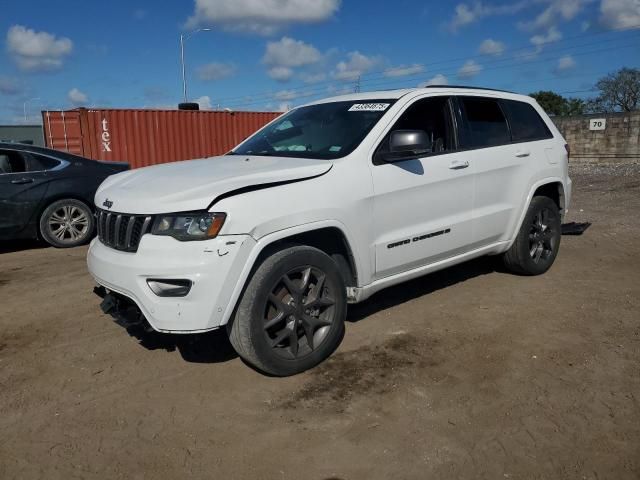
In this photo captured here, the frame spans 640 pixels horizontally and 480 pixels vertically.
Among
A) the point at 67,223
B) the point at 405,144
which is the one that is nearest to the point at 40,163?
the point at 67,223

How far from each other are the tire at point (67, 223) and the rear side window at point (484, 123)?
5.44m

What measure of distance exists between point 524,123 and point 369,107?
193 cm

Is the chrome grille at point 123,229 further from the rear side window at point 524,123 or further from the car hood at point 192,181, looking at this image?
the rear side window at point 524,123

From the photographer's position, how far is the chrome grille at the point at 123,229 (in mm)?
3349

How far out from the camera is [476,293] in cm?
527

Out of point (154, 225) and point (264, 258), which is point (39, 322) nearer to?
point (154, 225)

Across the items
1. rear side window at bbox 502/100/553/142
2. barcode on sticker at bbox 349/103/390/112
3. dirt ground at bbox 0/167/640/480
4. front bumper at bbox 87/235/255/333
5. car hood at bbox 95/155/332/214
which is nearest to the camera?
dirt ground at bbox 0/167/640/480

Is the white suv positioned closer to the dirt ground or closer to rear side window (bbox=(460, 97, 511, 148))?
rear side window (bbox=(460, 97, 511, 148))

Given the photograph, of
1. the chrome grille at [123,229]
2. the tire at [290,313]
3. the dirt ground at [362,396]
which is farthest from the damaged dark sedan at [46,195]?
the tire at [290,313]

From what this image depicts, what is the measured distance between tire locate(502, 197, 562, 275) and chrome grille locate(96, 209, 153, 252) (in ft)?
11.8

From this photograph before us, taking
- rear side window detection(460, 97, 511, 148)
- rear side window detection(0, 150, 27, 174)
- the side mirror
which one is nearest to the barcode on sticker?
the side mirror

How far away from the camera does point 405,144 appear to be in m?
3.91

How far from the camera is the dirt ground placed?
8.92 ft

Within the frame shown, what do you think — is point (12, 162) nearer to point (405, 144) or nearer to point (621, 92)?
point (405, 144)
